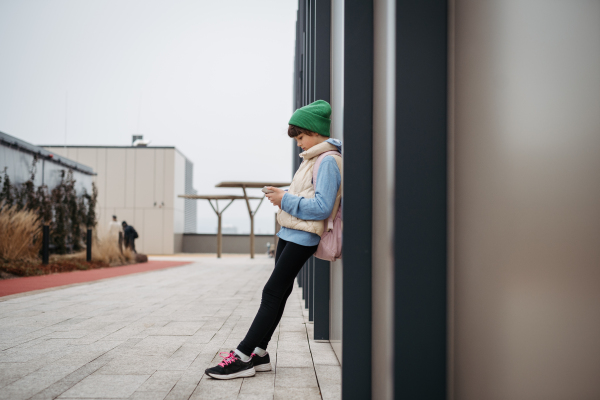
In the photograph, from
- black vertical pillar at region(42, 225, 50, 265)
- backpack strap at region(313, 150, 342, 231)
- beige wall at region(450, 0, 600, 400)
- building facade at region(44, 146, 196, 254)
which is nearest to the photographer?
beige wall at region(450, 0, 600, 400)

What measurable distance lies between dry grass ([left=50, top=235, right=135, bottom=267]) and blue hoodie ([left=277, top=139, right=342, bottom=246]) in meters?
11.6

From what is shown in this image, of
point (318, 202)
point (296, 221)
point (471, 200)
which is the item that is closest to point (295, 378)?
point (296, 221)

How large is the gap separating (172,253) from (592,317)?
2639 centimetres

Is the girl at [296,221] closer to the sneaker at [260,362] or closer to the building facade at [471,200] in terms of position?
the sneaker at [260,362]

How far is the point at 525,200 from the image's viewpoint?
136cm

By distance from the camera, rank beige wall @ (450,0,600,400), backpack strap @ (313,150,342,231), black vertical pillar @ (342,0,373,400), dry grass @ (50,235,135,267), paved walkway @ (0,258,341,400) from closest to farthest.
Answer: beige wall @ (450,0,600,400)
black vertical pillar @ (342,0,373,400)
paved walkway @ (0,258,341,400)
backpack strap @ (313,150,342,231)
dry grass @ (50,235,135,267)

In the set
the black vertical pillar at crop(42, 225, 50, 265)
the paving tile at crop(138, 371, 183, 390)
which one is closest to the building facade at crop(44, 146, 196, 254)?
the black vertical pillar at crop(42, 225, 50, 265)

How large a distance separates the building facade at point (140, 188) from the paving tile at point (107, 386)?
24602 mm

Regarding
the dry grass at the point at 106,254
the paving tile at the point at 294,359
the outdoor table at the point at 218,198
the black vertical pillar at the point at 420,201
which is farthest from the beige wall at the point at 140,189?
the black vertical pillar at the point at 420,201

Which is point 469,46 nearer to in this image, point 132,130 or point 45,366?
point 45,366

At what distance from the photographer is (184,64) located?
99.9 feet

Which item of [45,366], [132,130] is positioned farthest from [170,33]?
[45,366]

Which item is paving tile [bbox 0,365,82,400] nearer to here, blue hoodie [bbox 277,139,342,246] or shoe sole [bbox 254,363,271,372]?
shoe sole [bbox 254,363,271,372]

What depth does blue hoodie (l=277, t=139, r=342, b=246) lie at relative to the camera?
2352 mm
